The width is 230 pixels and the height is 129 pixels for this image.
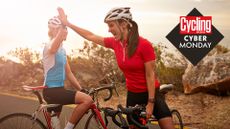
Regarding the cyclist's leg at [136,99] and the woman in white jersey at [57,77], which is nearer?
the cyclist's leg at [136,99]

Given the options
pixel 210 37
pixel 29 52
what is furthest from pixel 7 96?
pixel 210 37

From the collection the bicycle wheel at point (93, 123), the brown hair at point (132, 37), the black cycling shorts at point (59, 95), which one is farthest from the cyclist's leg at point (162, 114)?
the bicycle wheel at point (93, 123)

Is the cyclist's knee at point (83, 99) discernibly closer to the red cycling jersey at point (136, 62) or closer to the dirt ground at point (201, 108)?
the red cycling jersey at point (136, 62)

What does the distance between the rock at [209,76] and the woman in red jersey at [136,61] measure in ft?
25.9

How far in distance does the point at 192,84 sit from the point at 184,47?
1.19 meters

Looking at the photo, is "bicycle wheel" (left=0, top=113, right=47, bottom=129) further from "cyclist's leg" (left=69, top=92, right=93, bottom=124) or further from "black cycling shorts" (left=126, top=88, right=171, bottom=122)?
"black cycling shorts" (left=126, top=88, right=171, bottom=122)

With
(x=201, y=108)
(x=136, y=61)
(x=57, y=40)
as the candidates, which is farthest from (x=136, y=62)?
(x=201, y=108)

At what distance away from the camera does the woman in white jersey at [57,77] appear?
672 cm

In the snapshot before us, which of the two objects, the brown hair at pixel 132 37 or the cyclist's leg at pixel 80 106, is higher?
the brown hair at pixel 132 37

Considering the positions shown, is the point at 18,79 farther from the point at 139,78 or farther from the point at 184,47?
the point at 139,78

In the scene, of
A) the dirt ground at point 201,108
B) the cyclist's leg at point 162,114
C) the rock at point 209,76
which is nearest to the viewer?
the cyclist's leg at point 162,114

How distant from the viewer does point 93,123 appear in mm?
7387

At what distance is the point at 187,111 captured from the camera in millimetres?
12539

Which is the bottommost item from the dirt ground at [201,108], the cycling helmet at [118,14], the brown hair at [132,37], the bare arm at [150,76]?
the dirt ground at [201,108]
